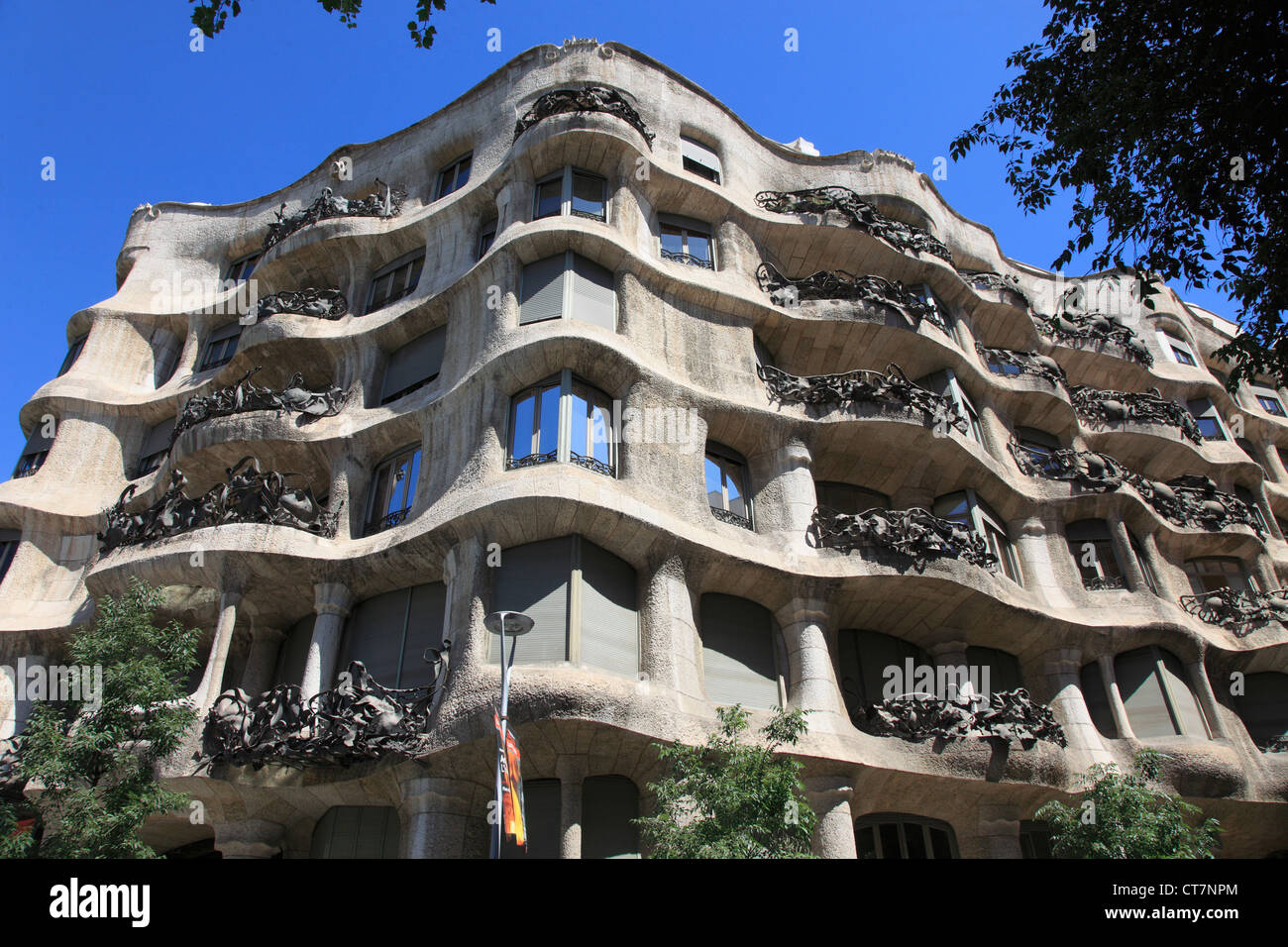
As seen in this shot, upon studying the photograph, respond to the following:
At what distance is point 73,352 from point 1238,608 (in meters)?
36.5

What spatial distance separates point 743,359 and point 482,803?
11.6 m

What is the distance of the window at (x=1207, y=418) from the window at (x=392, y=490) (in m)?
27.8

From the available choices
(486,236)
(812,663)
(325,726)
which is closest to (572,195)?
(486,236)

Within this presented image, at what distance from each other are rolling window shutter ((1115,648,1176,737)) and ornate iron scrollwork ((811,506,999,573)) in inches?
241

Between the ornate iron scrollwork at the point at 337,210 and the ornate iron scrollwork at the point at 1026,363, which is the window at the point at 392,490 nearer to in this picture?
the ornate iron scrollwork at the point at 337,210

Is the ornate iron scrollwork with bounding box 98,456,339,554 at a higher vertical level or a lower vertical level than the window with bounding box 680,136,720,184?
lower

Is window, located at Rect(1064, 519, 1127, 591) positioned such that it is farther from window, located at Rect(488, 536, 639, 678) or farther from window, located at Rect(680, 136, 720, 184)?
window, located at Rect(680, 136, 720, 184)

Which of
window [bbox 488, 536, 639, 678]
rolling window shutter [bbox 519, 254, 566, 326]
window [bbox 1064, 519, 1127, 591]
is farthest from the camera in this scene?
window [bbox 1064, 519, 1127, 591]

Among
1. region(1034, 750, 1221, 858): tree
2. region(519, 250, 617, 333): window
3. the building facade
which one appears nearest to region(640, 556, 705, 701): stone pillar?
the building facade

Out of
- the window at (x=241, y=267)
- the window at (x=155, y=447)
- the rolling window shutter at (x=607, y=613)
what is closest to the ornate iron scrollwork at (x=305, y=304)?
the window at (x=155, y=447)

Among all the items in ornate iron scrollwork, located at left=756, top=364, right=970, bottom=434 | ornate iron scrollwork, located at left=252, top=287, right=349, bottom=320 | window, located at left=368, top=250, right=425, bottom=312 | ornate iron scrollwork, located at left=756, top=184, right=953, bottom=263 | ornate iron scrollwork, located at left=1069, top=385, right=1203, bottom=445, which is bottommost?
ornate iron scrollwork, located at left=756, top=364, right=970, bottom=434

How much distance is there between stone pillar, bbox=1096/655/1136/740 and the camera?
20.5 metres

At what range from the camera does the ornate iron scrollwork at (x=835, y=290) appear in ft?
75.8

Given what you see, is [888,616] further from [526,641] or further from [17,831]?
[17,831]
